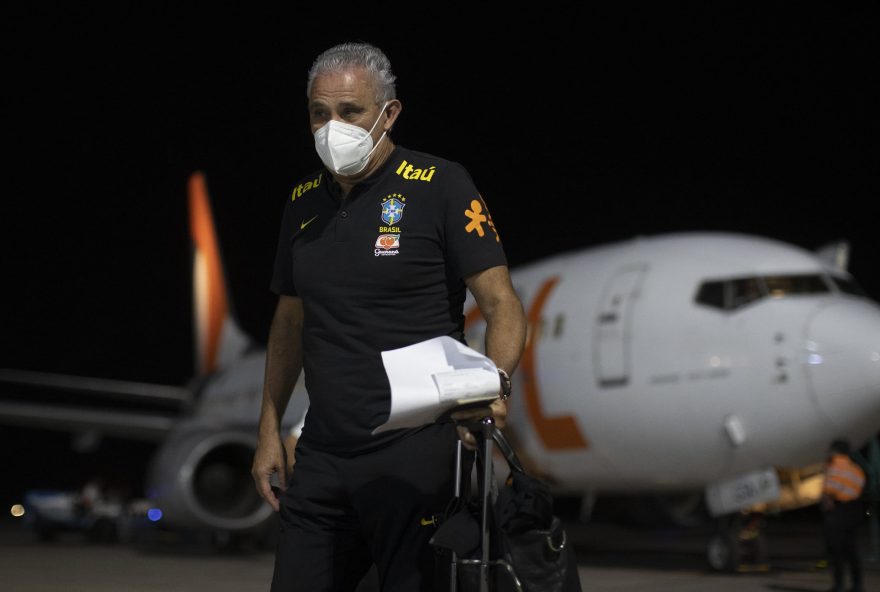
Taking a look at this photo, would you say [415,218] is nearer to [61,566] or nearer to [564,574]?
[564,574]

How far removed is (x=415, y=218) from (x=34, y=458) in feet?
106

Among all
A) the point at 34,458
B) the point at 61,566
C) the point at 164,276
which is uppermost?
the point at 61,566

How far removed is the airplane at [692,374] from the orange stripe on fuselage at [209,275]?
6468 millimetres

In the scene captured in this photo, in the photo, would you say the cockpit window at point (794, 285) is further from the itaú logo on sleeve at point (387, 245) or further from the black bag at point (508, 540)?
the black bag at point (508, 540)

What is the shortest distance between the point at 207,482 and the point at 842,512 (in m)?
5.50

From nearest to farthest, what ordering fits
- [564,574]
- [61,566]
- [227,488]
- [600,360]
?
[564,574], [600,360], [61,566], [227,488]

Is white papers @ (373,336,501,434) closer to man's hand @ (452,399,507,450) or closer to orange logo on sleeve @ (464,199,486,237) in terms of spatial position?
man's hand @ (452,399,507,450)

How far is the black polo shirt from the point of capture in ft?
7.20

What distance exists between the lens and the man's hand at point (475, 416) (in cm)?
195

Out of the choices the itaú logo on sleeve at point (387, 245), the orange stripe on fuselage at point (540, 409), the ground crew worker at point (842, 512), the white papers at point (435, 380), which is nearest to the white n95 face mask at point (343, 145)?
the itaú logo on sleeve at point (387, 245)

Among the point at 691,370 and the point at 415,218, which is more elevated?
the point at 415,218

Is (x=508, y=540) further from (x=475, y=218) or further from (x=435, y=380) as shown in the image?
(x=475, y=218)

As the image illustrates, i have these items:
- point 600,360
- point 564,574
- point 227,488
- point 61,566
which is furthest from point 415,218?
point 227,488

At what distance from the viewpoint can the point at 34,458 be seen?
32281 millimetres
